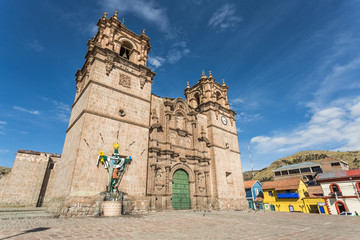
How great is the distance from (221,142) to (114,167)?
16.1 meters

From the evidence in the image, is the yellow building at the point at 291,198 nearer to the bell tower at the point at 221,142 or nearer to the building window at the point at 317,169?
the bell tower at the point at 221,142

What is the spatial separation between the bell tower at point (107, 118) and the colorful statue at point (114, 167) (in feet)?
1.28

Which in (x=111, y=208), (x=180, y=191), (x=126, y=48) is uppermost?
(x=126, y=48)

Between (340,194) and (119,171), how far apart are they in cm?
2909

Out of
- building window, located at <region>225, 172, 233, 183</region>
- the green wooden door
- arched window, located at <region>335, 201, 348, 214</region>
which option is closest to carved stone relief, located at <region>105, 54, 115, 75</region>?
the green wooden door

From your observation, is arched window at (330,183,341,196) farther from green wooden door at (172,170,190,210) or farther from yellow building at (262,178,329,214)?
green wooden door at (172,170,190,210)

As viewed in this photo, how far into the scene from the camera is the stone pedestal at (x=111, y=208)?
1173 cm

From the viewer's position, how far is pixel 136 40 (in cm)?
2130

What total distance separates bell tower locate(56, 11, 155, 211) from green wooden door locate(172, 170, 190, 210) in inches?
186

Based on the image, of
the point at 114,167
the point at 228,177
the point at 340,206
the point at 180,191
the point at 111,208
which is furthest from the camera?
the point at 228,177

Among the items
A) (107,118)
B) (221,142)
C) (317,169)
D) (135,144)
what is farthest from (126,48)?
(317,169)

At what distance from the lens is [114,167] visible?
13742mm

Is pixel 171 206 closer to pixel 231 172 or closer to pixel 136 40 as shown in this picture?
pixel 231 172

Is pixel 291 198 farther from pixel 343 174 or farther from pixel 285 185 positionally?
pixel 343 174
